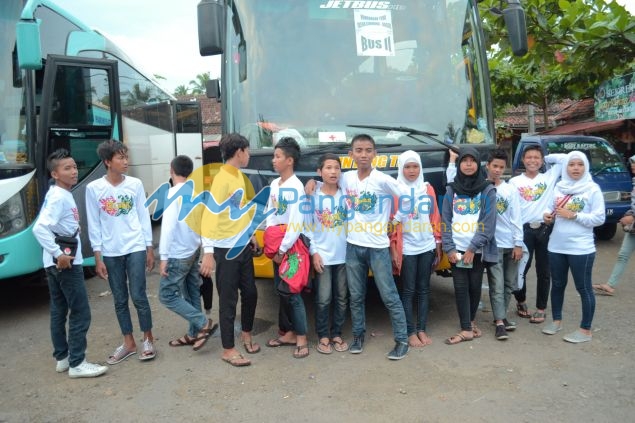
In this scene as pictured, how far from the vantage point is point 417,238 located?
13.2ft

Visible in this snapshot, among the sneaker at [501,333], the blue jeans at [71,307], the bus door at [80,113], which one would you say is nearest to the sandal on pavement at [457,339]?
the sneaker at [501,333]

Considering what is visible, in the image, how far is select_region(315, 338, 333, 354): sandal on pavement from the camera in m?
4.05

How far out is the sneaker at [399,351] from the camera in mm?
3898

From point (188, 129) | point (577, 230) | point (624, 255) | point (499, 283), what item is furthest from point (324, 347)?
point (188, 129)

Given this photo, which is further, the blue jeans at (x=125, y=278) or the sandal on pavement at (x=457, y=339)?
the sandal on pavement at (x=457, y=339)

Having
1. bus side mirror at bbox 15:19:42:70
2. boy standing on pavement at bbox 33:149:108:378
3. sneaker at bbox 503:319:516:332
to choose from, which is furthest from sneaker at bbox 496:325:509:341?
bus side mirror at bbox 15:19:42:70

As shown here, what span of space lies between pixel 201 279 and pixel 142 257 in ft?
2.37

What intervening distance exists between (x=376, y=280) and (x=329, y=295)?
42cm

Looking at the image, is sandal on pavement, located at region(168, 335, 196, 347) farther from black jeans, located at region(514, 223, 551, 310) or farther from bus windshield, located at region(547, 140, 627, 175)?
bus windshield, located at region(547, 140, 627, 175)

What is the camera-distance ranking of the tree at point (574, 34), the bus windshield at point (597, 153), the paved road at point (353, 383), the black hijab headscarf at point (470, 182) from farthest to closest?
A: the bus windshield at point (597, 153) → the tree at point (574, 34) → the black hijab headscarf at point (470, 182) → the paved road at point (353, 383)

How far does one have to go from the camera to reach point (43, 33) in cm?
550

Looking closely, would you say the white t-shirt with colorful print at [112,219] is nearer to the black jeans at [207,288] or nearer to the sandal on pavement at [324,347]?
the black jeans at [207,288]

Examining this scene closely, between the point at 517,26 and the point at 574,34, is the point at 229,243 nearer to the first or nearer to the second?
the point at 517,26

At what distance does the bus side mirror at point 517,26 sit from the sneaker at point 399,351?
10.1ft
